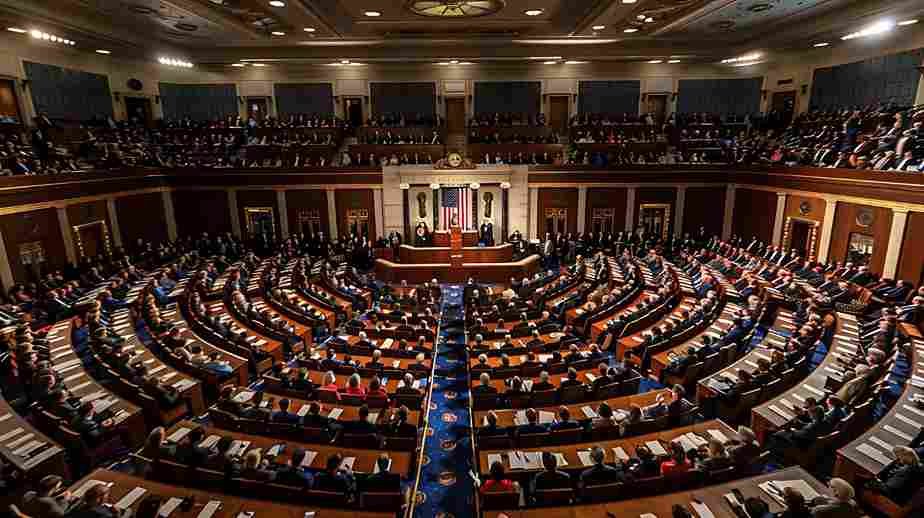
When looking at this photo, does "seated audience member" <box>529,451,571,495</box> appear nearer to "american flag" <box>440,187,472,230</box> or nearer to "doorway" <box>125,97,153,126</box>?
Answer: "american flag" <box>440,187,472,230</box>

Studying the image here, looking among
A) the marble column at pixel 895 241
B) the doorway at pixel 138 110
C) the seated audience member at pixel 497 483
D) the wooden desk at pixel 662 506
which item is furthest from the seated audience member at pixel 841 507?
the doorway at pixel 138 110

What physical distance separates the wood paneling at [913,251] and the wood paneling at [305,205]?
25.8m

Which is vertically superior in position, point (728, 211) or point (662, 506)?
point (728, 211)

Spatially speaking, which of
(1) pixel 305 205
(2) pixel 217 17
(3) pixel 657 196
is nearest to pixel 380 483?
(2) pixel 217 17

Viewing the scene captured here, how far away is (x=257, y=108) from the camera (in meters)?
30.4

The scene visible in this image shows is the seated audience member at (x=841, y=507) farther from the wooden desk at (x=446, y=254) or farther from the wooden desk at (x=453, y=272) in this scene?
the wooden desk at (x=446, y=254)

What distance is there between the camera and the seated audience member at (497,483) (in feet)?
21.1

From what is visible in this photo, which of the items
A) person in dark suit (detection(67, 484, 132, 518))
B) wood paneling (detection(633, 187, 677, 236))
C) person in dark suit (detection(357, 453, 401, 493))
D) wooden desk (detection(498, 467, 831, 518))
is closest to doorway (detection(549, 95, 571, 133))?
wood paneling (detection(633, 187, 677, 236))

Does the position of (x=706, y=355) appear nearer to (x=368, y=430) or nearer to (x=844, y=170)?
(x=368, y=430)

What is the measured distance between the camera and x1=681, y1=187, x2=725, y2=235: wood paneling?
83.9 ft

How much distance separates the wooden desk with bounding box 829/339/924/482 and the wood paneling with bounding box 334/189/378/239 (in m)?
22.7

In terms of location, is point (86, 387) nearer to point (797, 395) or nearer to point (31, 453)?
point (31, 453)

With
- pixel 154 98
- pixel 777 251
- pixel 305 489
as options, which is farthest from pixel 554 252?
pixel 154 98

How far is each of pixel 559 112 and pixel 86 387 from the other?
28.7 meters
